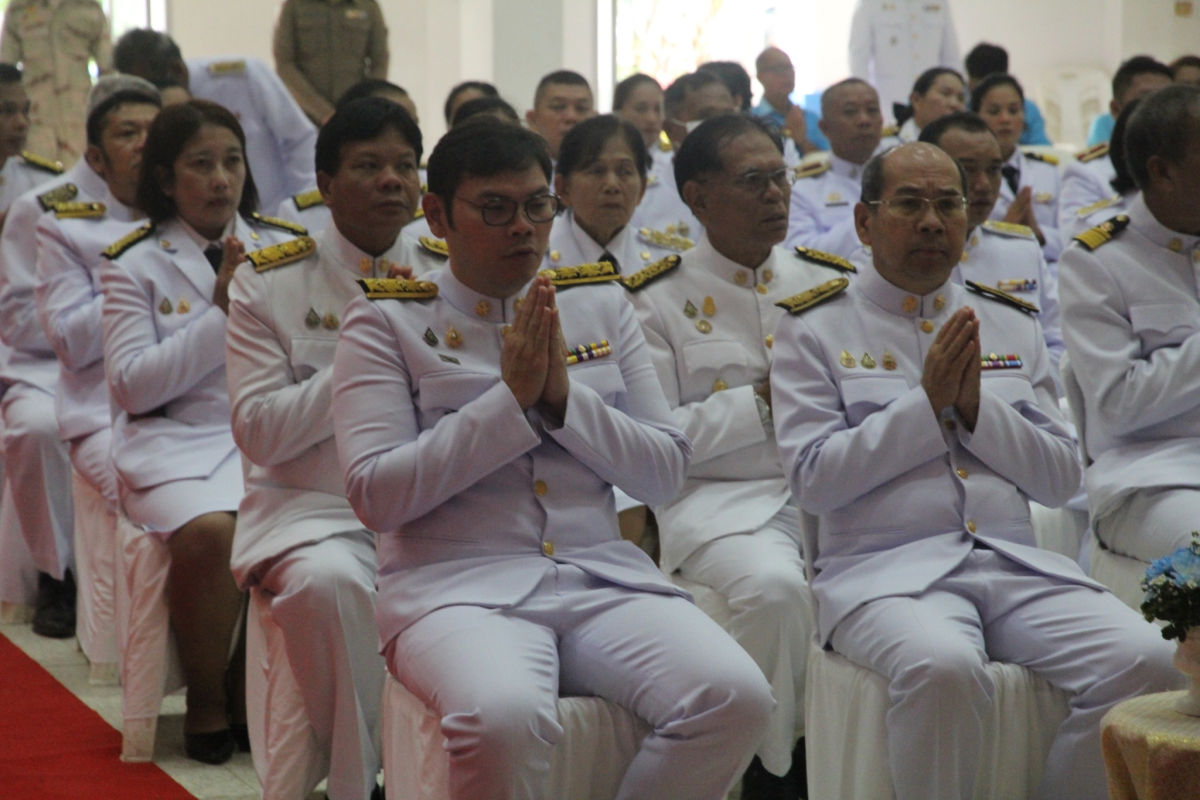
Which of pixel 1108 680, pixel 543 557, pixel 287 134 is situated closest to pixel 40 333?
pixel 287 134

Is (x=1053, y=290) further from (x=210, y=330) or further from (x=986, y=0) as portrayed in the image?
(x=986, y=0)

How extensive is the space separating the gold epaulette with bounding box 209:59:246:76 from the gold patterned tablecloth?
4.29 meters

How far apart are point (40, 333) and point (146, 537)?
1.41 meters

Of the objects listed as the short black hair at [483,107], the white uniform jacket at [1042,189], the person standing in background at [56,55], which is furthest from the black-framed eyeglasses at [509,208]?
the person standing in background at [56,55]

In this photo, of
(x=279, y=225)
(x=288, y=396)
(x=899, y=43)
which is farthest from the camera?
(x=899, y=43)

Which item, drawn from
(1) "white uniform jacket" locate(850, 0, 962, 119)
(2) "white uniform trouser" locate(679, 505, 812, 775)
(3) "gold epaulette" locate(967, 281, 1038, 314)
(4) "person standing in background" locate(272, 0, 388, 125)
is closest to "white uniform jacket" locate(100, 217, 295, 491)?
(2) "white uniform trouser" locate(679, 505, 812, 775)

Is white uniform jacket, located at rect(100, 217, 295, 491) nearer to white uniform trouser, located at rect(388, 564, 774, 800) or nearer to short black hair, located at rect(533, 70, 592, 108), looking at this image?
white uniform trouser, located at rect(388, 564, 774, 800)

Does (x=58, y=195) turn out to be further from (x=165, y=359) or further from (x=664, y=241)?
(x=664, y=241)

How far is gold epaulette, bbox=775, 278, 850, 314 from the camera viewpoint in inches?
108

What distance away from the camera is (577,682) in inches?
92.4

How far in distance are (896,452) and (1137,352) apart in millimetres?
805

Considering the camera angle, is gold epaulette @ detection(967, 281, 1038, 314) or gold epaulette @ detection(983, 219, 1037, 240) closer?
gold epaulette @ detection(967, 281, 1038, 314)

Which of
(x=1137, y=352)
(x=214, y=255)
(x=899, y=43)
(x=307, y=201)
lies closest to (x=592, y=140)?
(x=307, y=201)

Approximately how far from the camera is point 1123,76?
604 cm
